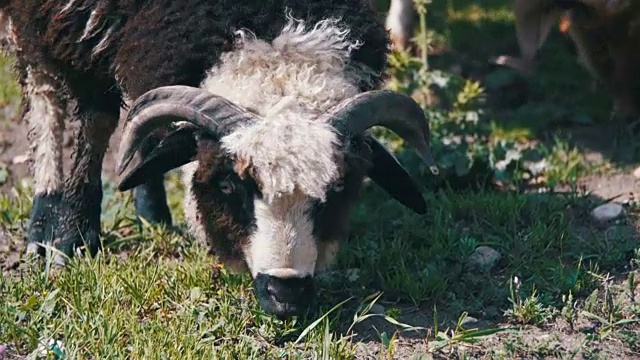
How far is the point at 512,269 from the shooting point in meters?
4.93

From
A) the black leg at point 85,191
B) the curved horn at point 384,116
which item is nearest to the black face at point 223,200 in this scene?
the curved horn at point 384,116

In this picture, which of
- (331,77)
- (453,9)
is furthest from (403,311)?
(453,9)

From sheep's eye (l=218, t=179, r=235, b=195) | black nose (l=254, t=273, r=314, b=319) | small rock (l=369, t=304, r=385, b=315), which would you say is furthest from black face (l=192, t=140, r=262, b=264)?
small rock (l=369, t=304, r=385, b=315)

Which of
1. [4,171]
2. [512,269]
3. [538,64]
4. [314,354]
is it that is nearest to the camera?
[314,354]

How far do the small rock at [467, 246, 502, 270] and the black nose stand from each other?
114cm

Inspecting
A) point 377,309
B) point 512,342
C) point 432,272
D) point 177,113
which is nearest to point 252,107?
point 177,113

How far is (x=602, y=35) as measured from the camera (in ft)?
21.1

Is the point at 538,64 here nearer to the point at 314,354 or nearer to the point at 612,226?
the point at 612,226

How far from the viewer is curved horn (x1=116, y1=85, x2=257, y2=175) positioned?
13.5ft

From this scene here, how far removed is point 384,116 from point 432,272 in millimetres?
864

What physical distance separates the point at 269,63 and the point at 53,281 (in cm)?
138

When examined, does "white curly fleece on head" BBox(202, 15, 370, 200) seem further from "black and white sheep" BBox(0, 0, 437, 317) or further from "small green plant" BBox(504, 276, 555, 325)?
"small green plant" BBox(504, 276, 555, 325)

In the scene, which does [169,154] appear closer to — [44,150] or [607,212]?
[44,150]

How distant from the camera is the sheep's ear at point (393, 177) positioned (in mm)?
4738
